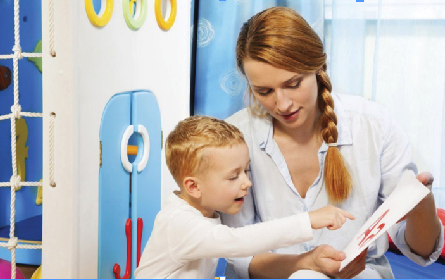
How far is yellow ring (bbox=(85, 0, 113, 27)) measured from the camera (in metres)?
1.07

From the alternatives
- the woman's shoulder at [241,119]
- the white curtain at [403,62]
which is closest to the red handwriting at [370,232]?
the woman's shoulder at [241,119]

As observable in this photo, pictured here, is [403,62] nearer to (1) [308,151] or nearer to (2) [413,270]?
(2) [413,270]

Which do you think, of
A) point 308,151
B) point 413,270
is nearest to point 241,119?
point 308,151

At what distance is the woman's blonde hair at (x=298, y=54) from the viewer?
36.8 inches

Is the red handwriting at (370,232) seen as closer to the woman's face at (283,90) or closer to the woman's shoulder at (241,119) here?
the woman's face at (283,90)

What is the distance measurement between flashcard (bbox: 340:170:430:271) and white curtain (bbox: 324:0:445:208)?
3.48ft

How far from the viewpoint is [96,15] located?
110 cm

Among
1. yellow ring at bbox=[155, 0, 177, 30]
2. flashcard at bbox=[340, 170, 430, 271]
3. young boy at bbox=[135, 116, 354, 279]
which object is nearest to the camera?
flashcard at bbox=[340, 170, 430, 271]

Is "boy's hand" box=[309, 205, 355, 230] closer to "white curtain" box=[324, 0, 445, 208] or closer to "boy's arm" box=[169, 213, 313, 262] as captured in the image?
"boy's arm" box=[169, 213, 313, 262]

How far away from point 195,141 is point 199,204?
12 centimetres

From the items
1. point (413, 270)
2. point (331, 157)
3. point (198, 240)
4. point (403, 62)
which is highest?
point (403, 62)

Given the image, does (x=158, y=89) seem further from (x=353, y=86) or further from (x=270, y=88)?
(x=353, y=86)

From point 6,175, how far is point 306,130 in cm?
118

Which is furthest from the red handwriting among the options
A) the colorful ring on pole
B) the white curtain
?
the white curtain
